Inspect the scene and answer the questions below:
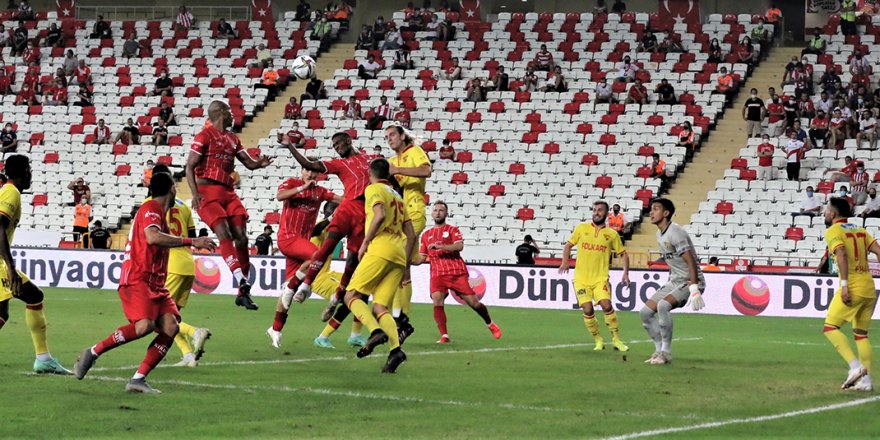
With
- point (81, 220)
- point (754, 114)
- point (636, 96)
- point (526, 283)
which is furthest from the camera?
point (636, 96)

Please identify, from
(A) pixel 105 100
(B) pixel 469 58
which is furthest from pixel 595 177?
(A) pixel 105 100

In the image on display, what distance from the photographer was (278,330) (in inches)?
669

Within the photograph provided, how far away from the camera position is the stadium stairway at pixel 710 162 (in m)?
35.1

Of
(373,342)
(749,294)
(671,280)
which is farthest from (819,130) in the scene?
(373,342)

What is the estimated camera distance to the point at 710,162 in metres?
37.5

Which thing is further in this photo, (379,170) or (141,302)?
(379,170)

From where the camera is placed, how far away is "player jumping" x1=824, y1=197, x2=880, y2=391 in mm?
13727

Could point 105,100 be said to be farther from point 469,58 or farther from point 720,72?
point 720,72

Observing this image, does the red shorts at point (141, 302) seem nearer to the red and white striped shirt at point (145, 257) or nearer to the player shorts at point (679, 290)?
the red and white striped shirt at point (145, 257)

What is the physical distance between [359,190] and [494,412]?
584 cm

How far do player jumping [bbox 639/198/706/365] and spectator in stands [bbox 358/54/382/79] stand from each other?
27.8m

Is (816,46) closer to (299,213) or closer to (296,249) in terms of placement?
(299,213)

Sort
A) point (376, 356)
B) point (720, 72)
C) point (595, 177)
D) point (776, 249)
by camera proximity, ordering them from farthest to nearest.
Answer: point (720, 72), point (595, 177), point (776, 249), point (376, 356)

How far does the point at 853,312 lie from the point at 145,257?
7.09 metres
